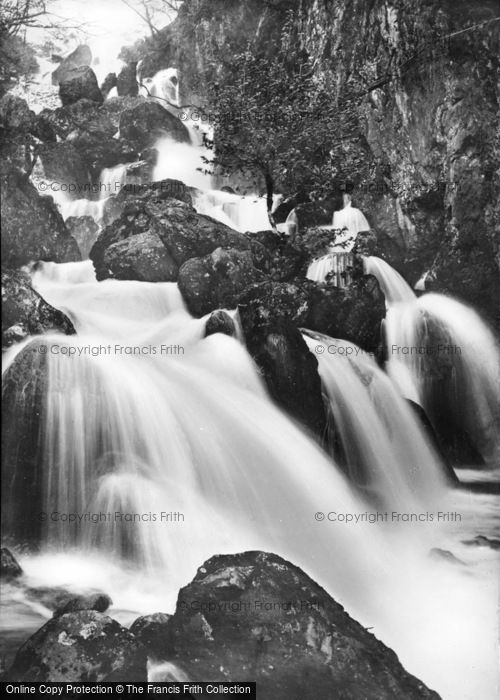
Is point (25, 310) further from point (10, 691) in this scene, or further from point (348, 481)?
point (348, 481)

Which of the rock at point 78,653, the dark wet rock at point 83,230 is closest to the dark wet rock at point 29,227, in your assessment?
the dark wet rock at point 83,230

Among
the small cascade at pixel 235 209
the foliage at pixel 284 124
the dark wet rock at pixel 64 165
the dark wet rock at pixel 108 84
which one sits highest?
the dark wet rock at pixel 108 84

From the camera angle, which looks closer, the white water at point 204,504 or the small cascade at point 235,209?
the white water at point 204,504

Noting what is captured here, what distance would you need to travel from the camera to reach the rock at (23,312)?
4270mm

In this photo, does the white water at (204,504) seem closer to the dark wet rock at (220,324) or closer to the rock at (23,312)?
the rock at (23,312)

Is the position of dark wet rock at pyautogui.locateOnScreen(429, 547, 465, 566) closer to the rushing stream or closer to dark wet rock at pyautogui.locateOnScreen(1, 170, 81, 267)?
the rushing stream

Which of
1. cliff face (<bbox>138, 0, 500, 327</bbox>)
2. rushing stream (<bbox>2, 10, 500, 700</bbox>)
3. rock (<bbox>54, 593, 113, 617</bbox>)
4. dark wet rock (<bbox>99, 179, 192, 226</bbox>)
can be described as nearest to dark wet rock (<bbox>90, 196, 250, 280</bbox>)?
dark wet rock (<bbox>99, 179, 192, 226</bbox>)

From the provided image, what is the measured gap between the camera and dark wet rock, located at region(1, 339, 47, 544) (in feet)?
12.5

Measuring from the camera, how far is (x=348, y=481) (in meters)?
5.00

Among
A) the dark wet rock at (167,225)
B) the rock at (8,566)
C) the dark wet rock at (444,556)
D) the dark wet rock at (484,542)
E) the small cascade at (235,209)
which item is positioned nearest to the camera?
the rock at (8,566)

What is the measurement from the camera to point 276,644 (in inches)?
138

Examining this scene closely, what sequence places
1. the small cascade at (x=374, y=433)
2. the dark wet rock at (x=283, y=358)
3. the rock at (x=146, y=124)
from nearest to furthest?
1. the small cascade at (x=374, y=433)
2. the dark wet rock at (x=283, y=358)
3. the rock at (x=146, y=124)

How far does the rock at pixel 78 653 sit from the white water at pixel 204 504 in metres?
0.26

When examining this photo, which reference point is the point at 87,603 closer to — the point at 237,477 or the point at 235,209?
the point at 237,477
